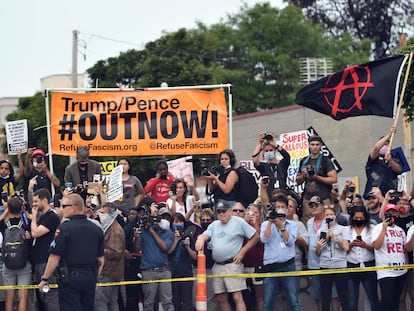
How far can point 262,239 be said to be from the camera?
47.1 feet

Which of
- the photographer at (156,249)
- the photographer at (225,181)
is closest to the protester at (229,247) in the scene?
the photographer at (156,249)

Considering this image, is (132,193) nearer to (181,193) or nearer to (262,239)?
(181,193)

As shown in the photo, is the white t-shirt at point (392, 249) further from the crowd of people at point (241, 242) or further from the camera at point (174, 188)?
the camera at point (174, 188)

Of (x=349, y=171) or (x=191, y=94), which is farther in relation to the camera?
(x=349, y=171)

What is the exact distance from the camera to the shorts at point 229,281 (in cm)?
1445

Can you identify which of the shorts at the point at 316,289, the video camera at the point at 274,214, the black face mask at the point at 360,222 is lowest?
the shorts at the point at 316,289

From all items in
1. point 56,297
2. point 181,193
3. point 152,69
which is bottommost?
point 56,297

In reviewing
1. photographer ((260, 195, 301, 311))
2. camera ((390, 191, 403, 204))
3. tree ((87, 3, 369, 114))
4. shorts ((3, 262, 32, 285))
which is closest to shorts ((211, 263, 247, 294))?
photographer ((260, 195, 301, 311))

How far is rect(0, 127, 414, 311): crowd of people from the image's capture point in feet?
46.5

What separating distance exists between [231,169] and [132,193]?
1.95 metres

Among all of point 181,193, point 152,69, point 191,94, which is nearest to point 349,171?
point 152,69

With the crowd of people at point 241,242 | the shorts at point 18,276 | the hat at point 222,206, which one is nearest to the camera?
the crowd of people at point 241,242

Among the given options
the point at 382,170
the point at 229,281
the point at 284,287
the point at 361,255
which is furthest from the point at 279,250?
the point at 382,170

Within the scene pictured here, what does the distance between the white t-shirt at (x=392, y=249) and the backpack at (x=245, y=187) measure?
2414 millimetres
